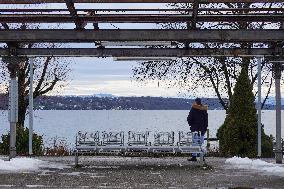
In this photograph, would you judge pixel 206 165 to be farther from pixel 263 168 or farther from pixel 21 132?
pixel 21 132

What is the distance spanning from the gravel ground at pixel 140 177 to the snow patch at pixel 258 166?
0.48m

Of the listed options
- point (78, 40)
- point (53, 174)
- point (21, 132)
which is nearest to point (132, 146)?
point (53, 174)

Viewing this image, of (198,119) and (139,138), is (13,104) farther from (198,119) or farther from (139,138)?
(198,119)

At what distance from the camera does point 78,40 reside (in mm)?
14562

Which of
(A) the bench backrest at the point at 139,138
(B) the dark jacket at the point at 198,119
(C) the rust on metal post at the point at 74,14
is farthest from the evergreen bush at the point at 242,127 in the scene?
A: (C) the rust on metal post at the point at 74,14

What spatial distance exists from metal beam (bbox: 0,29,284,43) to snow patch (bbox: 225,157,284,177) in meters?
4.03

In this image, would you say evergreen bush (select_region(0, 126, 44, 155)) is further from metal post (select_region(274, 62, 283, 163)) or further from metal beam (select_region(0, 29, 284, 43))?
metal post (select_region(274, 62, 283, 163))

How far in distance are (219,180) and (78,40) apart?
189 inches

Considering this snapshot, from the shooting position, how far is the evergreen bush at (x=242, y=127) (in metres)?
21.8

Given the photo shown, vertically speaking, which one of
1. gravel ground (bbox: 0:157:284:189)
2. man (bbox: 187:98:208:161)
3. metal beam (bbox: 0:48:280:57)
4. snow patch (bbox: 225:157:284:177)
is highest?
metal beam (bbox: 0:48:280:57)

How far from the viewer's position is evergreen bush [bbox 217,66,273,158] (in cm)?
2183

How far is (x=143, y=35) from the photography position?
47.1 feet

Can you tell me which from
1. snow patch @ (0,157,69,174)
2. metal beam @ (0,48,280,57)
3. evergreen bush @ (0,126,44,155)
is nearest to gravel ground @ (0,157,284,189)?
snow patch @ (0,157,69,174)

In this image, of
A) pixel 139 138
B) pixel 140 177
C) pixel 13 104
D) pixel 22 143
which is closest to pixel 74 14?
pixel 140 177
